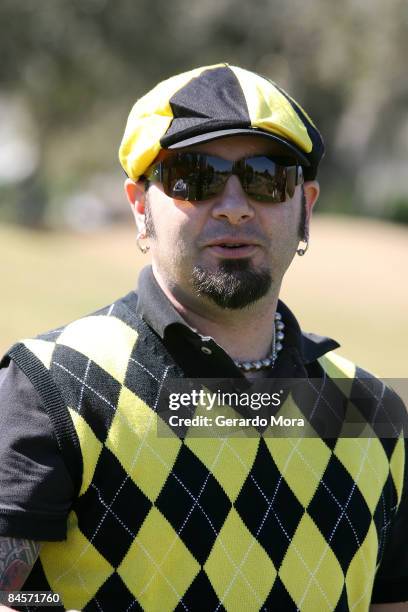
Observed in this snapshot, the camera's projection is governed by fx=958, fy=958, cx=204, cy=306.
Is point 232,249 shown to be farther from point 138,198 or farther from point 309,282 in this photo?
point 309,282

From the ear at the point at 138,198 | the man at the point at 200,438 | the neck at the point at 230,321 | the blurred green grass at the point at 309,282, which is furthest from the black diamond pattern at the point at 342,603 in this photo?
the blurred green grass at the point at 309,282

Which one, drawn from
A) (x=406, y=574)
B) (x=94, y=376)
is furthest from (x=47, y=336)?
(x=406, y=574)

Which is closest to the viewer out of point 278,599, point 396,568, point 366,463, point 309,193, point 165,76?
point 278,599

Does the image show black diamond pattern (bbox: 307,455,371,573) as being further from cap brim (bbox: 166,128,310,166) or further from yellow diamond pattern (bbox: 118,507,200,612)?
cap brim (bbox: 166,128,310,166)

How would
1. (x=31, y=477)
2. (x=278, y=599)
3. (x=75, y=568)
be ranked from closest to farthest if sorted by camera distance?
(x=31, y=477)
(x=75, y=568)
(x=278, y=599)

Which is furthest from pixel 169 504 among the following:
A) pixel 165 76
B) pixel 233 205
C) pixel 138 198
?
pixel 165 76

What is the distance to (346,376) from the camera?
107 inches

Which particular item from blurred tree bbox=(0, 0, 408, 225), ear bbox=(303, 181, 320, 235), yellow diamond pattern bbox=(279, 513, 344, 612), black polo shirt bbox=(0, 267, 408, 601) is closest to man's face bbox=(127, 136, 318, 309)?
black polo shirt bbox=(0, 267, 408, 601)

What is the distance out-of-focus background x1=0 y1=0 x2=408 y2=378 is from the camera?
16.5 m

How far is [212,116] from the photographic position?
2.42 meters

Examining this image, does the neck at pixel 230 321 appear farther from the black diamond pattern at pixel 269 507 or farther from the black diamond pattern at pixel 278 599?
the black diamond pattern at pixel 278 599

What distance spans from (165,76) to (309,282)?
1172cm

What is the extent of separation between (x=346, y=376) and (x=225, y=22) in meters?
27.9

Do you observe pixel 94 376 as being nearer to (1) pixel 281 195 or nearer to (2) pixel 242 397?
(2) pixel 242 397
